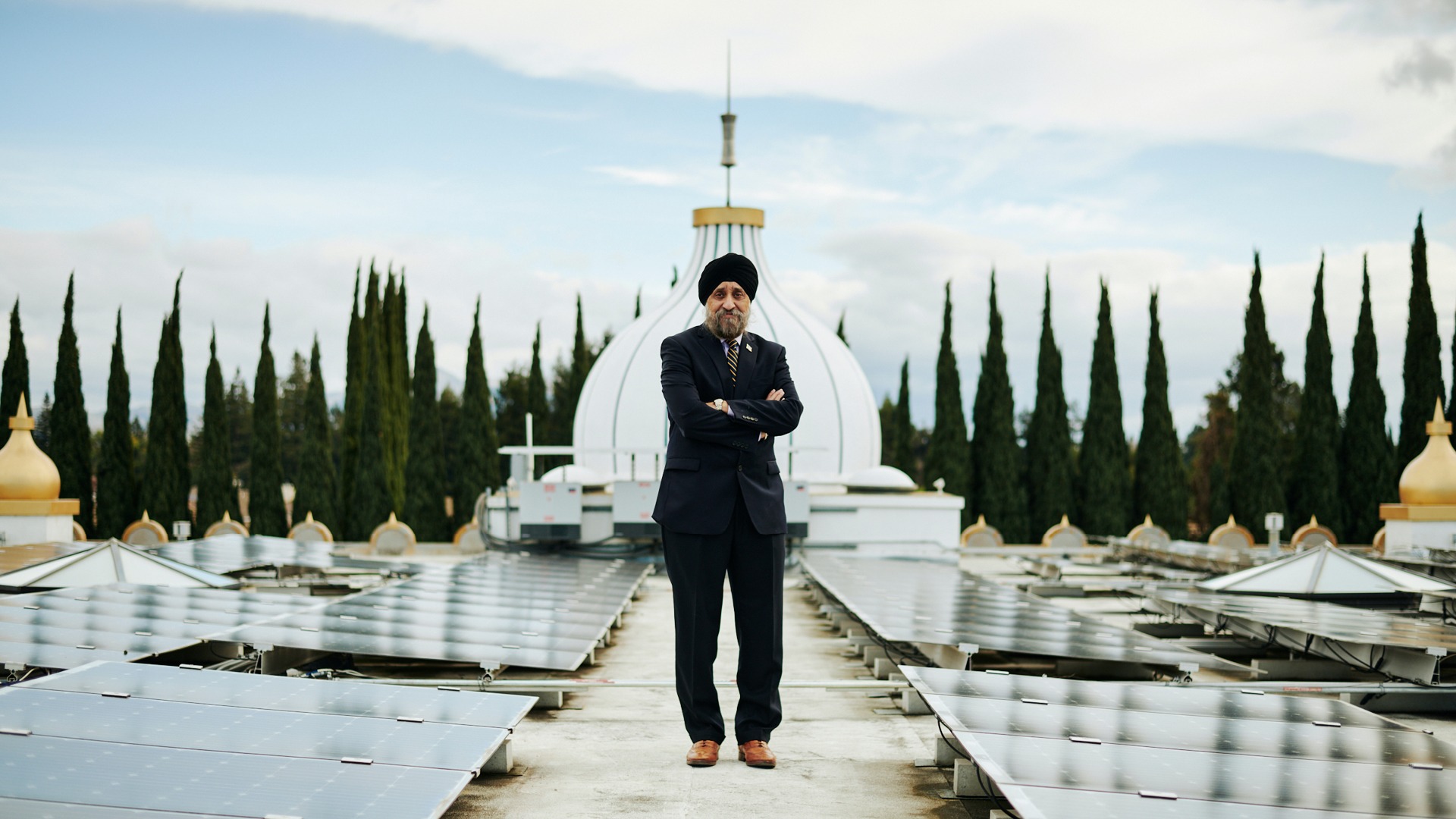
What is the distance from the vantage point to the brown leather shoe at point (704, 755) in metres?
4.86

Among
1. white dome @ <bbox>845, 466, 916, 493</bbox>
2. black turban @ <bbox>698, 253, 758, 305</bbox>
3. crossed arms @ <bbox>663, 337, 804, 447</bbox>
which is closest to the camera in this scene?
crossed arms @ <bbox>663, 337, 804, 447</bbox>

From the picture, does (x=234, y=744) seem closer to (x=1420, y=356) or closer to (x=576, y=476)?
(x=576, y=476)

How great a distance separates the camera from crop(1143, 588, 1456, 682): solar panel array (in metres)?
6.95

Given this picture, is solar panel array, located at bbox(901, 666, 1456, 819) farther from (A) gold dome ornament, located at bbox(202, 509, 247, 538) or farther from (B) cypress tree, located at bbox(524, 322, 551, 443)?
(B) cypress tree, located at bbox(524, 322, 551, 443)

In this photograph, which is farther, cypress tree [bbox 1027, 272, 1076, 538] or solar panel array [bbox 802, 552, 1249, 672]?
cypress tree [bbox 1027, 272, 1076, 538]

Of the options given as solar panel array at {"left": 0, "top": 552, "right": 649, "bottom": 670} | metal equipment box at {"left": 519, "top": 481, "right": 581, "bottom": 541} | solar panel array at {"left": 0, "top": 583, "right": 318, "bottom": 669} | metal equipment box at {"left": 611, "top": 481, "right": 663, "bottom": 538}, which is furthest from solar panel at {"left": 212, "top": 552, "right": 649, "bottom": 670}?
metal equipment box at {"left": 519, "top": 481, "right": 581, "bottom": 541}

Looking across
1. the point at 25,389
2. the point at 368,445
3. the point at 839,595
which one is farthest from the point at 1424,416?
the point at 25,389

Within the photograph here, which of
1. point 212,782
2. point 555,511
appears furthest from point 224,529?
point 212,782

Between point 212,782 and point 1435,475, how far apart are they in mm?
18244

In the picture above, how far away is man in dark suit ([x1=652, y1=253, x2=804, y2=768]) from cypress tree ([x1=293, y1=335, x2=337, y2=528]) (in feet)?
84.9

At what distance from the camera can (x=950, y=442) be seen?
95.1ft

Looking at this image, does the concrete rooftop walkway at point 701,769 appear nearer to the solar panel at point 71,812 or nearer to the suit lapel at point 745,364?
the solar panel at point 71,812

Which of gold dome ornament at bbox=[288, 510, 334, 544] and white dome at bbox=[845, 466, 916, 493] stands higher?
white dome at bbox=[845, 466, 916, 493]

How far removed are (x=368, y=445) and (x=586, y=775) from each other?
984 inches
